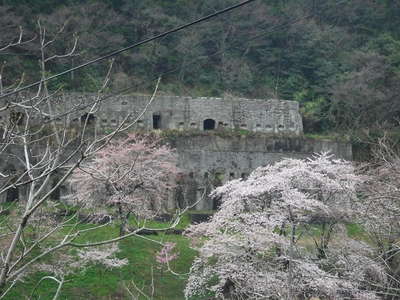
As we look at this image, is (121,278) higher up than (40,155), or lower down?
lower down

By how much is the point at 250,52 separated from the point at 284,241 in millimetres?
23734

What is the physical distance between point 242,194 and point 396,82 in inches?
721

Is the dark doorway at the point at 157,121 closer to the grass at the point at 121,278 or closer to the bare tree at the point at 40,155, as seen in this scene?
the grass at the point at 121,278

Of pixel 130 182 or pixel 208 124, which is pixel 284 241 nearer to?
pixel 130 182

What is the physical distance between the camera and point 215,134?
23.8 metres

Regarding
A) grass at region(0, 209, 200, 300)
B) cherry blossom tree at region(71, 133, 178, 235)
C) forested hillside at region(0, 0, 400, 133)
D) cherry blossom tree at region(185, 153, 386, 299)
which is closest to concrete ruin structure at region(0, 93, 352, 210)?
cherry blossom tree at region(71, 133, 178, 235)

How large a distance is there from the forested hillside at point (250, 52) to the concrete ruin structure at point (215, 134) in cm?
246

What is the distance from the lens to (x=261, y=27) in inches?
1400

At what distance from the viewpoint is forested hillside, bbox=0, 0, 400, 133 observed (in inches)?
1148

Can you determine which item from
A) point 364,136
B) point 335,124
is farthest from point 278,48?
point 364,136

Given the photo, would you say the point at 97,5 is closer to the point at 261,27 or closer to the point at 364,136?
the point at 261,27

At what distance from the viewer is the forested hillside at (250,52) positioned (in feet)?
95.7

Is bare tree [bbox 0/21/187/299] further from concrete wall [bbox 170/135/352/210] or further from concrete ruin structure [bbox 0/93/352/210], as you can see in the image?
concrete wall [bbox 170/135/352/210]

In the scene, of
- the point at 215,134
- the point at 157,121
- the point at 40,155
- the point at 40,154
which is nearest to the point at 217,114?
the point at 157,121
